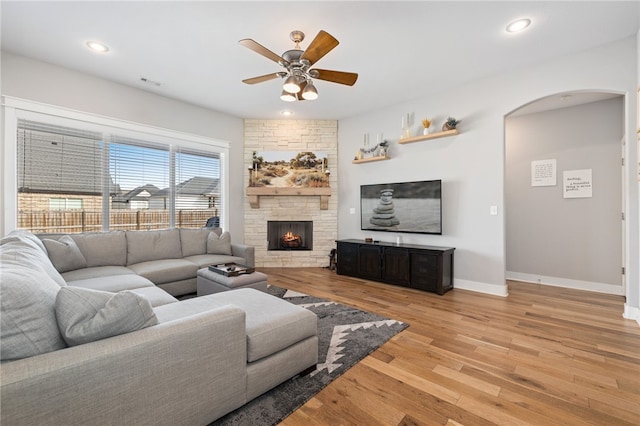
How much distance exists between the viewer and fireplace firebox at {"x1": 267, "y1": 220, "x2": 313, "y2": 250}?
5551 millimetres

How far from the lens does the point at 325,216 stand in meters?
5.51

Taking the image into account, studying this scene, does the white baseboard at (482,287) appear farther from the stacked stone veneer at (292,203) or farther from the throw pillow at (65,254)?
the throw pillow at (65,254)

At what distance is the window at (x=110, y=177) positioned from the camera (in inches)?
132

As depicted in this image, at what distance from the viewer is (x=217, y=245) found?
4301mm

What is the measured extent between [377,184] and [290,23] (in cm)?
289

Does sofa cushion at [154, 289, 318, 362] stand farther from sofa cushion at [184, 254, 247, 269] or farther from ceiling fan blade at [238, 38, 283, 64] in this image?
ceiling fan blade at [238, 38, 283, 64]

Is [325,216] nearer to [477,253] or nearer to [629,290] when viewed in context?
[477,253]

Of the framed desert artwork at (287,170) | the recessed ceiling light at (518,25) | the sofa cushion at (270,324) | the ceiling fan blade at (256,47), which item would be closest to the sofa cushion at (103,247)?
the sofa cushion at (270,324)

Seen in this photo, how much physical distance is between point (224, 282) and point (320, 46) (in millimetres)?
2425

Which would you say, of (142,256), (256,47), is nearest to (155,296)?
(142,256)

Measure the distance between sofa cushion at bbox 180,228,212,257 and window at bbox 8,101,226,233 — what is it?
591 mm

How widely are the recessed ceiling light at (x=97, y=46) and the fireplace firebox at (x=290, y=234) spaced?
3433 mm

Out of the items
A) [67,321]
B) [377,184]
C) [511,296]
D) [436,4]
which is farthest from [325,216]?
[67,321]

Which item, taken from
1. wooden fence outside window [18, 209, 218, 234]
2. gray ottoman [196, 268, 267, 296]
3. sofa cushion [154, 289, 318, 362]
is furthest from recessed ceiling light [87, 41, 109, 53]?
sofa cushion [154, 289, 318, 362]
